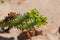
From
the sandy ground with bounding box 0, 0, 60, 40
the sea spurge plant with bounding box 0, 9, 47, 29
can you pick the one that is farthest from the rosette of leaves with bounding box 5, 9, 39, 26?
the sandy ground with bounding box 0, 0, 60, 40

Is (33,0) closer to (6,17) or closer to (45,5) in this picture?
(45,5)

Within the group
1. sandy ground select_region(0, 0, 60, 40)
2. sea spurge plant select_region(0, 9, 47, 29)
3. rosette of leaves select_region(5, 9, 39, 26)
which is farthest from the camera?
sandy ground select_region(0, 0, 60, 40)

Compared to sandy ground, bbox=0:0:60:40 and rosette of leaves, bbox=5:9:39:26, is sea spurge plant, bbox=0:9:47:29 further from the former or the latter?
sandy ground, bbox=0:0:60:40

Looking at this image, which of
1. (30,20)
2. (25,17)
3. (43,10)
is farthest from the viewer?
(43,10)

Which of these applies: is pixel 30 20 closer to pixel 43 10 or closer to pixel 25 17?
pixel 25 17

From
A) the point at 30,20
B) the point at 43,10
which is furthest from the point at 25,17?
the point at 43,10

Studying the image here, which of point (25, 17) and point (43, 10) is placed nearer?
point (25, 17)

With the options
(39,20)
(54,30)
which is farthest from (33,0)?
(39,20)

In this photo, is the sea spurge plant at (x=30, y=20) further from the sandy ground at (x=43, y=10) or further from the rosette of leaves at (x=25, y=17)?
the sandy ground at (x=43, y=10)
